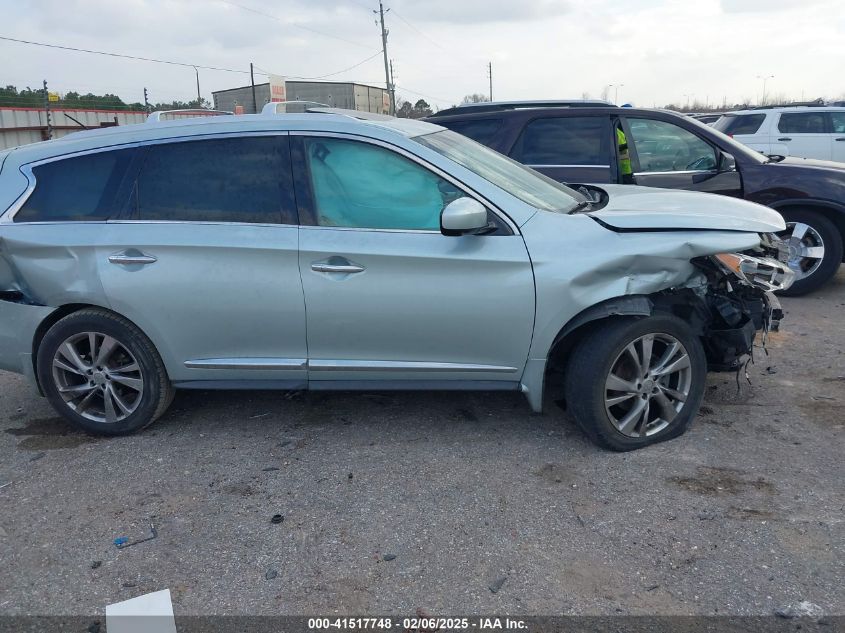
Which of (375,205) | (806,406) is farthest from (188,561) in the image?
(806,406)

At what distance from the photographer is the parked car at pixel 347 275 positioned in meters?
3.76

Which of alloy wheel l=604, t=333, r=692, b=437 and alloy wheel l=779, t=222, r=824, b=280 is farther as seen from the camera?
alloy wheel l=779, t=222, r=824, b=280

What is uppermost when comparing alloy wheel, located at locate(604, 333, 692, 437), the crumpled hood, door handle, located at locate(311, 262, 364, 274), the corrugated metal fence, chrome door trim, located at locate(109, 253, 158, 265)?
the corrugated metal fence

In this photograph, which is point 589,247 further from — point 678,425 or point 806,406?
point 806,406

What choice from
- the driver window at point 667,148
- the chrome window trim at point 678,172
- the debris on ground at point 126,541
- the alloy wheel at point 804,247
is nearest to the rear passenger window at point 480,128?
the driver window at point 667,148

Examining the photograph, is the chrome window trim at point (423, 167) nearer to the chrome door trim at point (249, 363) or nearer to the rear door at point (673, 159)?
the chrome door trim at point (249, 363)

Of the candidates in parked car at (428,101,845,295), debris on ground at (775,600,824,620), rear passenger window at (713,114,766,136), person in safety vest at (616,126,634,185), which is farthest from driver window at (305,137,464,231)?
rear passenger window at (713,114,766,136)

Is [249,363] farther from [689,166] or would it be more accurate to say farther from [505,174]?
[689,166]

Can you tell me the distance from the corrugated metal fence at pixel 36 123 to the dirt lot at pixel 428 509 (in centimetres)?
1560

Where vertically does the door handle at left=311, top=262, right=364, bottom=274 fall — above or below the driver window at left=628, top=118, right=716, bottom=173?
below

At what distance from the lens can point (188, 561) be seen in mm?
3109

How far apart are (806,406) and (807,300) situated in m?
2.88

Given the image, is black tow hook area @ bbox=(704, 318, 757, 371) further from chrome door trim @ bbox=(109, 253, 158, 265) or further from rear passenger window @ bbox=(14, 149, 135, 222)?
rear passenger window @ bbox=(14, 149, 135, 222)

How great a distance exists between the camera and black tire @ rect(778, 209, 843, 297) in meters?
6.78
